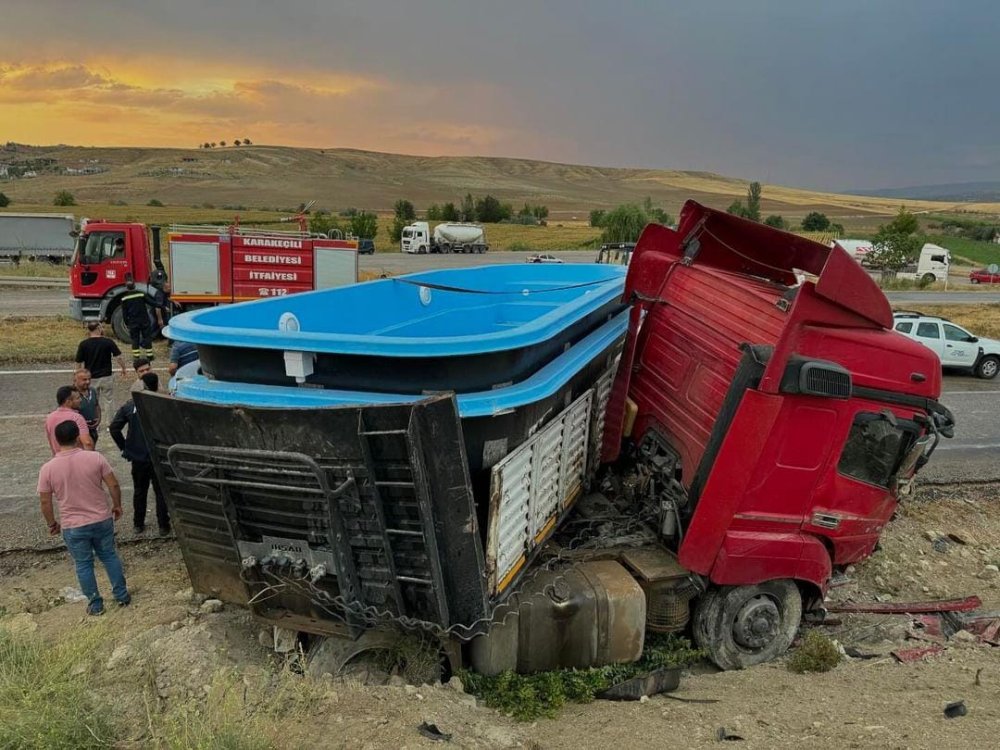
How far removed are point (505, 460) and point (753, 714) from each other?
201 cm

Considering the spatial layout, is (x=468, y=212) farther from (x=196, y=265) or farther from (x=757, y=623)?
(x=757, y=623)

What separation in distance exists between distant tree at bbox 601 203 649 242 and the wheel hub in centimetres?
5177

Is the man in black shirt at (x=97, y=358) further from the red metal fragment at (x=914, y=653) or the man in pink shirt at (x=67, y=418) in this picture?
the red metal fragment at (x=914, y=653)

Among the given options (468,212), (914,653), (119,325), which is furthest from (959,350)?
(468,212)

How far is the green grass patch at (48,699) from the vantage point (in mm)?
3150

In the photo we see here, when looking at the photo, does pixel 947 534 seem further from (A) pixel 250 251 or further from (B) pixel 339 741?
(A) pixel 250 251

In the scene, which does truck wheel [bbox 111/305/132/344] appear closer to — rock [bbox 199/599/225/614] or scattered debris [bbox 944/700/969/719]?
rock [bbox 199/599/225/614]

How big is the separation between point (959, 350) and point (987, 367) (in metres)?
0.87

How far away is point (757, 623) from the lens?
5.05 meters

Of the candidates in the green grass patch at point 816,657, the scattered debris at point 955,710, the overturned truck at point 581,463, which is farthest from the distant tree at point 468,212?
the scattered debris at point 955,710

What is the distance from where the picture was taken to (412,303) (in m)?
6.82

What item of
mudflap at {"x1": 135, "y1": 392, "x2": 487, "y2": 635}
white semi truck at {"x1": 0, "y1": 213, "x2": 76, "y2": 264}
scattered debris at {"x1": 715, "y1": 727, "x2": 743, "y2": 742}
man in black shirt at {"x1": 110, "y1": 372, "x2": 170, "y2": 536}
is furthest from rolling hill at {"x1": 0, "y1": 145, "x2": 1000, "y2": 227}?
scattered debris at {"x1": 715, "y1": 727, "x2": 743, "y2": 742}

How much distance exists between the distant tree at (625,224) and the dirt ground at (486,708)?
171ft

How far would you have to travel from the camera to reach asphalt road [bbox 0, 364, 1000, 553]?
6.69 m
